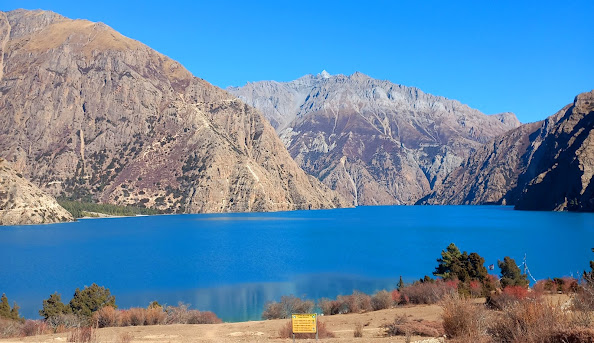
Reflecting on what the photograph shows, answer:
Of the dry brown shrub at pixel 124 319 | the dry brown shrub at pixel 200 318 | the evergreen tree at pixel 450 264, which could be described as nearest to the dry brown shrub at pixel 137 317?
the dry brown shrub at pixel 124 319

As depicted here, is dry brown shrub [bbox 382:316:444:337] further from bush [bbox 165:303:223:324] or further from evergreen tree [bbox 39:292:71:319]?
evergreen tree [bbox 39:292:71:319]

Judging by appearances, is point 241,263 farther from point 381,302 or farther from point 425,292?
point 425,292

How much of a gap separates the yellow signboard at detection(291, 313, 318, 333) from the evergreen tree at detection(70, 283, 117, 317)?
1928cm

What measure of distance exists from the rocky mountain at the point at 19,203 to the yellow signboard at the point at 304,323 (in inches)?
6082

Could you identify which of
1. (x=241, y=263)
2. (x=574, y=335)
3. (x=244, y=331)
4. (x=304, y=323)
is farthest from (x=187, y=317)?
(x=241, y=263)

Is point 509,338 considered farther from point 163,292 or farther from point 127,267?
point 127,267

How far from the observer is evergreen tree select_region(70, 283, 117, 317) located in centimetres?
3152

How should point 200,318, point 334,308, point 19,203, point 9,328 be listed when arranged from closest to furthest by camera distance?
point 9,328
point 200,318
point 334,308
point 19,203

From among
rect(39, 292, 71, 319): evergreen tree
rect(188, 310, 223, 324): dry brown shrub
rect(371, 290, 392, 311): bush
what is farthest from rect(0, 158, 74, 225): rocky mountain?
rect(371, 290, 392, 311): bush

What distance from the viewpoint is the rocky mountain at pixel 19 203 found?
483 feet

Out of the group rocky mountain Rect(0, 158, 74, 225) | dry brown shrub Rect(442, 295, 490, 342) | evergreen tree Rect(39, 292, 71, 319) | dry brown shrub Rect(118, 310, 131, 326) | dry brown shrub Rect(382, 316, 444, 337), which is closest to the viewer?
dry brown shrub Rect(442, 295, 490, 342)

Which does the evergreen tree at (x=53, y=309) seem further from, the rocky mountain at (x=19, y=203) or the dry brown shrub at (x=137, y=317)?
the rocky mountain at (x=19, y=203)

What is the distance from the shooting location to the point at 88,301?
32.2 m

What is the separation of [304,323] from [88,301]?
2061 cm
